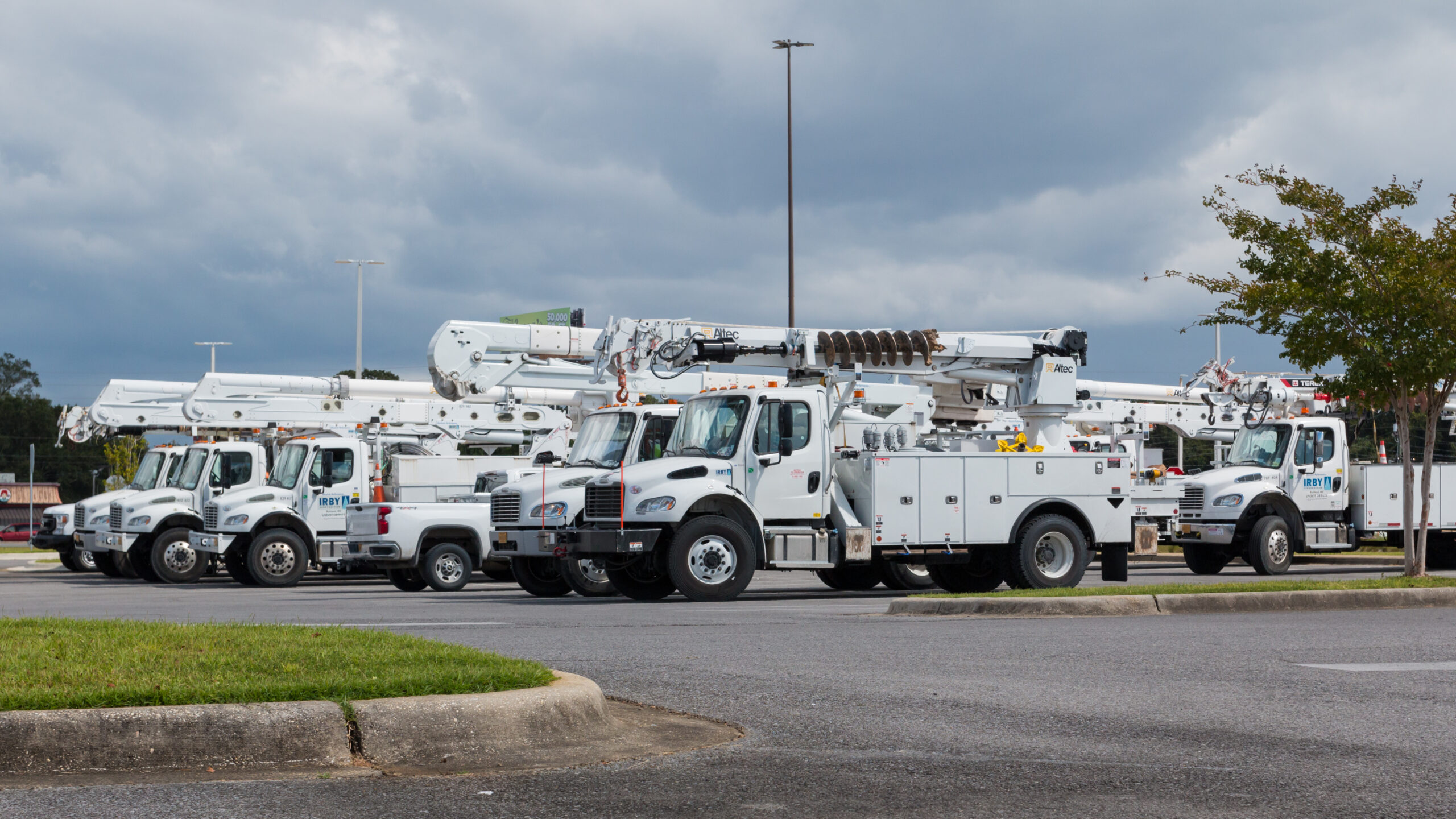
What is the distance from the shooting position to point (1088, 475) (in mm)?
18281

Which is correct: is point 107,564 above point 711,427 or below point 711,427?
below

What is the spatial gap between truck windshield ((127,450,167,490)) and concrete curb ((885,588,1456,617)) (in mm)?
16665

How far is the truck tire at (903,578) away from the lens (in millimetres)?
19875

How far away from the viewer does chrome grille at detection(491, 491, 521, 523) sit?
17453mm

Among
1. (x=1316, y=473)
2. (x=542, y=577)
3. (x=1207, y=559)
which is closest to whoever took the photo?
(x=542, y=577)

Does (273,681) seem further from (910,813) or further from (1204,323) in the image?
(1204,323)

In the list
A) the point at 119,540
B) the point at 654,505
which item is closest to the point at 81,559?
the point at 119,540

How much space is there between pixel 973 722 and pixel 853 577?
507 inches

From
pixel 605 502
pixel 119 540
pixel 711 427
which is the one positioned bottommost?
pixel 119 540

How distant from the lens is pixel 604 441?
18.6 meters

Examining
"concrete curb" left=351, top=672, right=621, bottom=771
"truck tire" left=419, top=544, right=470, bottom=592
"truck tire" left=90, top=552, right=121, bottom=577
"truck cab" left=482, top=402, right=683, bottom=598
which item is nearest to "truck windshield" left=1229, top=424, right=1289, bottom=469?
"truck cab" left=482, top=402, right=683, bottom=598

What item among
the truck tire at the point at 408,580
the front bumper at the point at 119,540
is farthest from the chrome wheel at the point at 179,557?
the truck tire at the point at 408,580

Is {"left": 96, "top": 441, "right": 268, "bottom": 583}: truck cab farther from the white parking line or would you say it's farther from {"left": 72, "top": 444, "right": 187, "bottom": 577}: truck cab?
the white parking line

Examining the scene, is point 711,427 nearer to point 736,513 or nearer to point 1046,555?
point 736,513
